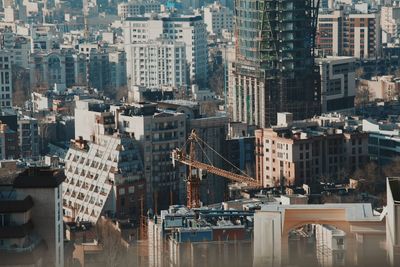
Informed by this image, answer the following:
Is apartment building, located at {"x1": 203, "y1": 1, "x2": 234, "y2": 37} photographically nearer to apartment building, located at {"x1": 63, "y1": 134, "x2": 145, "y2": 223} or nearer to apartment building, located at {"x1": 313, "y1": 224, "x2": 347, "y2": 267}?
apartment building, located at {"x1": 63, "y1": 134, "x2": 145, "y2": 223}

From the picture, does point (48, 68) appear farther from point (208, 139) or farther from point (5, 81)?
point (208, 139)

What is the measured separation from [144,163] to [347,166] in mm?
3480

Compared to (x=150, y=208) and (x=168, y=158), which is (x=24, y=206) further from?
(x=168, y=158)

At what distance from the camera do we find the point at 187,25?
42.5 metres

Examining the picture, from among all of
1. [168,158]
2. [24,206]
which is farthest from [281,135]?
[24,206]

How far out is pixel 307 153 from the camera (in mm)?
21969

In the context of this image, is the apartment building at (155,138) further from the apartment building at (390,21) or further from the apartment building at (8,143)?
the apartment building at (390,21)

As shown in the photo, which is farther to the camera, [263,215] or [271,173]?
[271,173]

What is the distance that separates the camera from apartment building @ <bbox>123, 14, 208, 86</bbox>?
1628 inches

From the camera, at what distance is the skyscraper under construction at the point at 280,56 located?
26.8 m

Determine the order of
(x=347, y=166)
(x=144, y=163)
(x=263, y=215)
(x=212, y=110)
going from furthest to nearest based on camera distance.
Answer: (x=212, y=110) → (x=347, y=166) → (x=144, y=163) → (x=263, y=215)

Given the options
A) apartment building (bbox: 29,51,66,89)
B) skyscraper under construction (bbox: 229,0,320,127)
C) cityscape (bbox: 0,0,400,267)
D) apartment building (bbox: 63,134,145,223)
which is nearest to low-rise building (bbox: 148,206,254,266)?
cityscape (bbox: 0,0,400,267)

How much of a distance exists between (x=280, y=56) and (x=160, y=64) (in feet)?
44.1

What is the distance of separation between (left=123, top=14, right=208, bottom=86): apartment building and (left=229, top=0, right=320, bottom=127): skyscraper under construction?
13.3 metres
